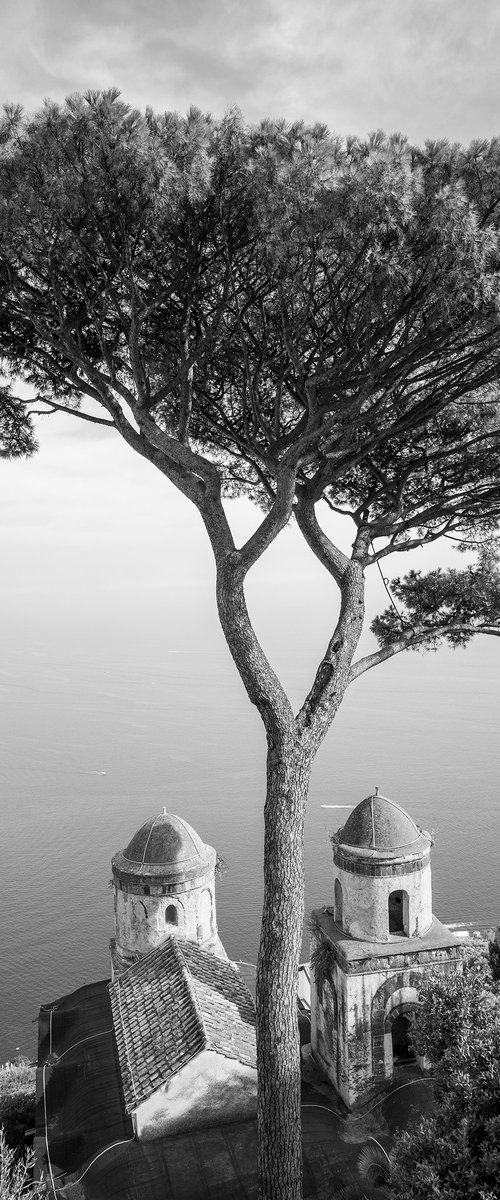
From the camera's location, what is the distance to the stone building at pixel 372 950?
34.5 feet

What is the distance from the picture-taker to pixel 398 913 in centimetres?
1188

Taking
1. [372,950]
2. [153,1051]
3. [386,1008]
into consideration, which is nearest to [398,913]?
[372,950]

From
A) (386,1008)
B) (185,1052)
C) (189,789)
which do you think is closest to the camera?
(185,1052)

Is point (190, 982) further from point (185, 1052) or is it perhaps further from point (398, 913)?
point (398, 913)

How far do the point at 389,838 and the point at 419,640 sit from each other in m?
3.48

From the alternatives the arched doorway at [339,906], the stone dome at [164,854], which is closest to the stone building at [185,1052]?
the stone dome at [164,854]

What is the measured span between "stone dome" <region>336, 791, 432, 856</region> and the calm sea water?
29.6ft

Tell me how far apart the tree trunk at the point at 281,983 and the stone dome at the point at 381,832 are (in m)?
4.38

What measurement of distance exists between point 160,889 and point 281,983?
5.43m

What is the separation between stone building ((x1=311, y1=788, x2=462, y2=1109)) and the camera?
34.5 ft

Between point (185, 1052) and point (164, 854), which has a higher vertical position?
point (164, 854)

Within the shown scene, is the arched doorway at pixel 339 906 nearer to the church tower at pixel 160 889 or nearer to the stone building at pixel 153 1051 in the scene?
the stone building at pixel 153 1051

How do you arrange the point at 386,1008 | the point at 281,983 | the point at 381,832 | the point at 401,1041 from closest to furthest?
the point at 281,983, the point at 386,1008, the point at 381,832, the point at 401,1041

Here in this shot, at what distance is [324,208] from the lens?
6.38 m
